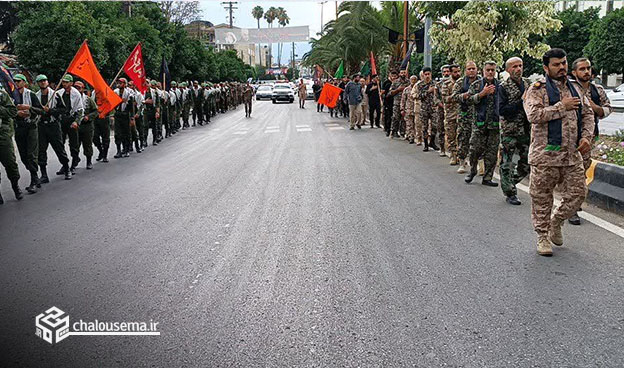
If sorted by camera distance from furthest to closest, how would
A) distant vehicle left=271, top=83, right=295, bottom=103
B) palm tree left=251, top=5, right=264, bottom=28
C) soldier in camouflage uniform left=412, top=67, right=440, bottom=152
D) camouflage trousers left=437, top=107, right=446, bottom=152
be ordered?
1. palm tree left=251, top=5, right=264, bottom=28
2. distant vehicle left=271, top=83, right=295, bottom=103
3. soldier in camouflage uniform left=412, top=67, right=440, bottom=152
4. camouflage trousers left=437, top=107, right=446, bottom=152

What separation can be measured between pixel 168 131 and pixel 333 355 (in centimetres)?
1632

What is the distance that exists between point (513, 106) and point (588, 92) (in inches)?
45.0

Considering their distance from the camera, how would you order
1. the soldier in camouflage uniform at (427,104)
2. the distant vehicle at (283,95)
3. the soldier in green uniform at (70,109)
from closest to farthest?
the soldier in green uniform at (70,109)
the soldier in camouflage uniform at (427,104)
the distant vehicle at (283,95)

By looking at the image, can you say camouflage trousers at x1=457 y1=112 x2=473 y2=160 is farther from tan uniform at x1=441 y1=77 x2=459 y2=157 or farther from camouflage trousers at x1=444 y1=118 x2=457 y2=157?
camouflage trousers at x1=444 y1=118 x2=457 y2=157

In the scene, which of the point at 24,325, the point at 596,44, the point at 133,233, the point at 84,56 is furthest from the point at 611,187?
the point at 596,44

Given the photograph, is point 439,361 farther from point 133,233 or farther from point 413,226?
point 133,233

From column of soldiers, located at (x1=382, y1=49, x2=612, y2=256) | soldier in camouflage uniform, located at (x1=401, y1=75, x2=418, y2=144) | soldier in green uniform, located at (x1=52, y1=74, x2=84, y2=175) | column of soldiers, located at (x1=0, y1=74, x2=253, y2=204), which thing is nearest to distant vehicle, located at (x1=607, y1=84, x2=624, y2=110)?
soldier in camouflage uniform, located at (x1=401, y1=75, x2=418, y2=144)

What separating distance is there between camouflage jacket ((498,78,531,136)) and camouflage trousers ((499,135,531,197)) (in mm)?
91

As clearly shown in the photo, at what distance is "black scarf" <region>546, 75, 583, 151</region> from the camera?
5441 millimetres

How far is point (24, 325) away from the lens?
4.13 m

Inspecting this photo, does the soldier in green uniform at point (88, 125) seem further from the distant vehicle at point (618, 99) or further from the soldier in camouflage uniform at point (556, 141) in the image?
the distant vehicle at point (618, 99)

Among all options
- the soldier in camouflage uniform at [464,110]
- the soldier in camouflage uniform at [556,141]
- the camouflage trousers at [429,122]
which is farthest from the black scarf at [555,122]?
the camouflage trousers at [429,122]

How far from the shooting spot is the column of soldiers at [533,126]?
17.9 feet

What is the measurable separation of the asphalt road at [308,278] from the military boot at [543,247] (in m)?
0.10
